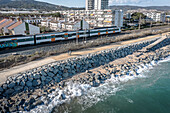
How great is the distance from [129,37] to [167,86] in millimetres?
16740

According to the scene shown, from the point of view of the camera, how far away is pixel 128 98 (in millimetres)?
11023

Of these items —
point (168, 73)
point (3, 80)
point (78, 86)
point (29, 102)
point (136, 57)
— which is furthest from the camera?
point (136, 57)

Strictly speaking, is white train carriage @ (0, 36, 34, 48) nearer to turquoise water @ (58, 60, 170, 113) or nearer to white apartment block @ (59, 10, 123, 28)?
turquoise water @ (58, 60, 170, 113)

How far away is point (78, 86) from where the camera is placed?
11812 millimetres

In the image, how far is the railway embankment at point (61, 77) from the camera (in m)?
9.83

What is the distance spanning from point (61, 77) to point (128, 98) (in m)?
5.79

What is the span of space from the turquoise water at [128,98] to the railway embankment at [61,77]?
1.06 meters

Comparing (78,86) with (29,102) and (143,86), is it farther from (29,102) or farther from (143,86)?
(143,86)

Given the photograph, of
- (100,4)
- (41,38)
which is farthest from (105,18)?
(100,4)

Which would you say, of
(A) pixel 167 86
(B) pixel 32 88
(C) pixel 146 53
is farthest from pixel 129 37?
(B) pixel 32 88

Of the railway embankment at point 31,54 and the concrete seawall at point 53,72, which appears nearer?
the concrete seawall at point 53,72

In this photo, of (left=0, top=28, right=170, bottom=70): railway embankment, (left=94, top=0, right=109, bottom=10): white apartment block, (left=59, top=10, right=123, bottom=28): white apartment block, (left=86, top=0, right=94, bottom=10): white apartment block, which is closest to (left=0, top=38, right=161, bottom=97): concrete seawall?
(left=0, top=28, right=170, bottom=70): railway embankment

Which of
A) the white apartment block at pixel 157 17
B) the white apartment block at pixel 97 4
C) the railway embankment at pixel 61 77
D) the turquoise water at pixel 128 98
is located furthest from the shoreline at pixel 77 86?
the white apartment block at pixel 97 4

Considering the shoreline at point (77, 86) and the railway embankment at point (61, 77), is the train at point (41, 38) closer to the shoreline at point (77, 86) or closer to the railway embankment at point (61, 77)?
the railway embankment at point (61, 77)
